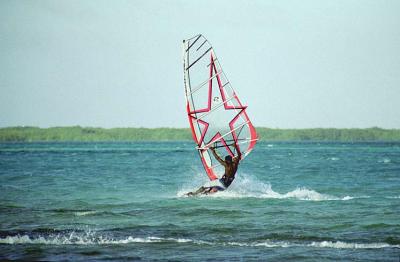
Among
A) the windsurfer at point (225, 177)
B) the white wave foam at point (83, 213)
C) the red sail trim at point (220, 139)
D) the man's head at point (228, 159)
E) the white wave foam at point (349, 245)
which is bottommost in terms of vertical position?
the white wave foam at point (349, 245)

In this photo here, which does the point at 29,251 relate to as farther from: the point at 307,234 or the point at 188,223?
the point at 307,234

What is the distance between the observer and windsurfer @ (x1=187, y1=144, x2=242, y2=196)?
74.5 feet

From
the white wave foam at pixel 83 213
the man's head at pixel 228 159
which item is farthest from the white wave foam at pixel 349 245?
the white wave foam at pixel 83 213

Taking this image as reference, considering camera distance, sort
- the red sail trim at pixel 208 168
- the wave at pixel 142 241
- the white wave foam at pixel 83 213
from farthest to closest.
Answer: the red sail trim at pixel 208 168 → the white wave foam at pixel 83 213 → the wave at pixel 142 241

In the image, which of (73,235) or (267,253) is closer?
(267,253)

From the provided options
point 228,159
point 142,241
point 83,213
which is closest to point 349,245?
point 142,241

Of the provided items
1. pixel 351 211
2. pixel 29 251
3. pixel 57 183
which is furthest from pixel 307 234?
pixel 57 183

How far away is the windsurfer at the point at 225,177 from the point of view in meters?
22.7

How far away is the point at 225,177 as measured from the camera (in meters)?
23.8

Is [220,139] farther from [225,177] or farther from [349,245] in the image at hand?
[349,245]

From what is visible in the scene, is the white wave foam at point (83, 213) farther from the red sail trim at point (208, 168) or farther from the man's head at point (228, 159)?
the red sail trim at point (208, 168)

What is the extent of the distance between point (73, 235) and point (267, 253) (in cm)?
481

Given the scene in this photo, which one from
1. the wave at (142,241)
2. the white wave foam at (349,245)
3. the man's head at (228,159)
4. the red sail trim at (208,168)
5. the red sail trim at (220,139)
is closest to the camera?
the white wave foam at (349,245)

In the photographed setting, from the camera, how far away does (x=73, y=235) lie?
16344 millimetres
